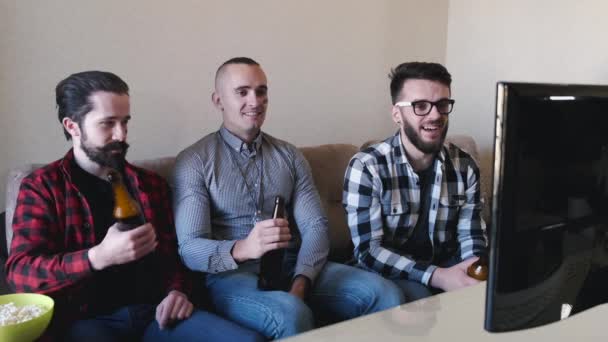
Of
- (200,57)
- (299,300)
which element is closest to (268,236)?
(299,300)

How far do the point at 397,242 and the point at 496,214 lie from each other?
4.30 feet

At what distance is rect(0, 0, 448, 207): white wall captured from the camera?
1.86 m

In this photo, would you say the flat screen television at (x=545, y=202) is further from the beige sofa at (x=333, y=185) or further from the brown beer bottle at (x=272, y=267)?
the beige sofa at (x=333, y=185)

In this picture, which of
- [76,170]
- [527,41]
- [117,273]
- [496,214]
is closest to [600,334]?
[496,214]

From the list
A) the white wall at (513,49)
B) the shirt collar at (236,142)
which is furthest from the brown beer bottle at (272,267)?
the white wall at (513,49)

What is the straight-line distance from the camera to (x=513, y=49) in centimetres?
284

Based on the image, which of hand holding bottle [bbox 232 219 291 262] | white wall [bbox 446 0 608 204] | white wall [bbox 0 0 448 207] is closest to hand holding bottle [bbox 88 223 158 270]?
hand holding bottle [bbox 232 219 291 262]

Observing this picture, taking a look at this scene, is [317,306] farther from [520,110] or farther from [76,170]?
[520,110]

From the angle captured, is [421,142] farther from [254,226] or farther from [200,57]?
[200,57]

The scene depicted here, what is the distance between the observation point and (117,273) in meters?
1.53

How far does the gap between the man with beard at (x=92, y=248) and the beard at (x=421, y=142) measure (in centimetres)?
88

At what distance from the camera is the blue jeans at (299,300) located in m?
1.55

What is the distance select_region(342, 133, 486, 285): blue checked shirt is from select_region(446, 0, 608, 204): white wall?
0.65 m

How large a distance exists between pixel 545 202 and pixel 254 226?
1178 millimetres
